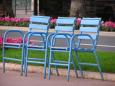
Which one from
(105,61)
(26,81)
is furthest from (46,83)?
(105,61)

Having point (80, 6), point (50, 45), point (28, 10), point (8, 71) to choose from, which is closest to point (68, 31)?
point (50, 45)

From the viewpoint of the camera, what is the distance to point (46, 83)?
32.2 feet

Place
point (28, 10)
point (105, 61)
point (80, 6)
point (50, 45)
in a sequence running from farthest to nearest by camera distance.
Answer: point (28, 10) < point (80, 6) < point (105, 61) < point (50, 45)

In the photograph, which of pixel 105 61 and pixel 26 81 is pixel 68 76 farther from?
pixel 105 61

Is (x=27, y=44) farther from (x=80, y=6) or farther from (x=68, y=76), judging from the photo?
(x=80, y=6)

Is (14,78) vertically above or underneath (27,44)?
underneath

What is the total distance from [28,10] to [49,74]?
1048 inches

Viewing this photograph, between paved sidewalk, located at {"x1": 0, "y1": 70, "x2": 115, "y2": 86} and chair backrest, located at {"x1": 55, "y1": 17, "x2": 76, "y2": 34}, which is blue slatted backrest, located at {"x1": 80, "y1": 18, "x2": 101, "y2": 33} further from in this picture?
paved sidewalk, located at {"x1": 0, "y1": 70, "x2": 115, "y2": 86}

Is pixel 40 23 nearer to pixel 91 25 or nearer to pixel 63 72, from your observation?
pixel 91 25

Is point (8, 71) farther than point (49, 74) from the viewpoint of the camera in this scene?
Yes

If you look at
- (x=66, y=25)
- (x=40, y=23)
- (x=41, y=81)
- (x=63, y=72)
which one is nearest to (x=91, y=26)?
(x=66, y=25)

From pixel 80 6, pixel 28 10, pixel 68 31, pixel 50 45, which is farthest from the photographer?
pixel 28 10

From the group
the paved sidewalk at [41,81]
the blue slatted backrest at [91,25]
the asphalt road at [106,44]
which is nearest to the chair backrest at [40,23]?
the blue slatted backrest at [91,25]

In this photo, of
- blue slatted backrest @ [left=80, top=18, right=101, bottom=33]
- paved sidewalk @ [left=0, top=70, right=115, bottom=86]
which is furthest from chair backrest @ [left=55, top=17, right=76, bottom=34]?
paved sidewalk @ [left=0, top=70, right=115, bottom=86]
